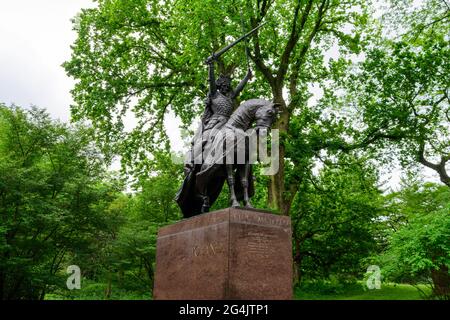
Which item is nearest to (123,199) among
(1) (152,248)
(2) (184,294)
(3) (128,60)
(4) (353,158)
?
(1) (152,248)

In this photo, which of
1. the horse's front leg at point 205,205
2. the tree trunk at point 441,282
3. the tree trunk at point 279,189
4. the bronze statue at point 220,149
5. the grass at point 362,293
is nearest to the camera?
the bronze statue at point 220,149

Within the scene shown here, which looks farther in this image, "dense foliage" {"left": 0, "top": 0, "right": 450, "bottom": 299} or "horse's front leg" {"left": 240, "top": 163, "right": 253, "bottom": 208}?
"dense foliage" {"left": 0, "top": 0, "right": 450, "bottom": 299}

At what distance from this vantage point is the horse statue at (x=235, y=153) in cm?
843

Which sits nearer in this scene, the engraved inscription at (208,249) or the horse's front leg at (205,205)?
the engraved inscription at (208,249)

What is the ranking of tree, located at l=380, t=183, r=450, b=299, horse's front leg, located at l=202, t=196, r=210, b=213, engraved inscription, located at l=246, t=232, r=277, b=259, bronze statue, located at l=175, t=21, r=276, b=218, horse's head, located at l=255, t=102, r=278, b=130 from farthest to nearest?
tree, located at l=380, t=183, r=450, b=299, horse's front leg, located at l=202, t=196, r=210, b=213, bronze statue, located at l=175, t=21, r=276, b=218, horse's head, located at l=255, t=102, r=278, b=130, engraved inscription, located at l=246, t=232, r=277, b=259

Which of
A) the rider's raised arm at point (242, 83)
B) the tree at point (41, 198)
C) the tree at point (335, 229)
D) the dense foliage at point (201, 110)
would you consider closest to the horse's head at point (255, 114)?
the rider's raised arm at point (242, 83)

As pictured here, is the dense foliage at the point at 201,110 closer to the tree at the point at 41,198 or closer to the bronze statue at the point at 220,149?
the tree at the point at 41,198

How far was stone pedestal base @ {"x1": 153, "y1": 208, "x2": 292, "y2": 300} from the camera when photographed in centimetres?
712

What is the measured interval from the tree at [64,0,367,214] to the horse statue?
7.82 m

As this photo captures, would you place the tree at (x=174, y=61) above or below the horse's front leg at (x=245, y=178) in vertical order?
above

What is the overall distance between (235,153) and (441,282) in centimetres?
1509

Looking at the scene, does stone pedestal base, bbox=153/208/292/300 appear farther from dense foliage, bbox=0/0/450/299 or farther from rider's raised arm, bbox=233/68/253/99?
dense foliage, bbox=0/0/450/299

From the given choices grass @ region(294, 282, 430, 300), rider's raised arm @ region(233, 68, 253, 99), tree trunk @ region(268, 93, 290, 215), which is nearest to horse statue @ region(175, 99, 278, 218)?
rider's raised arm @ region(233, 68, 253, 99)

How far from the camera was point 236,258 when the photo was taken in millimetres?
7137
